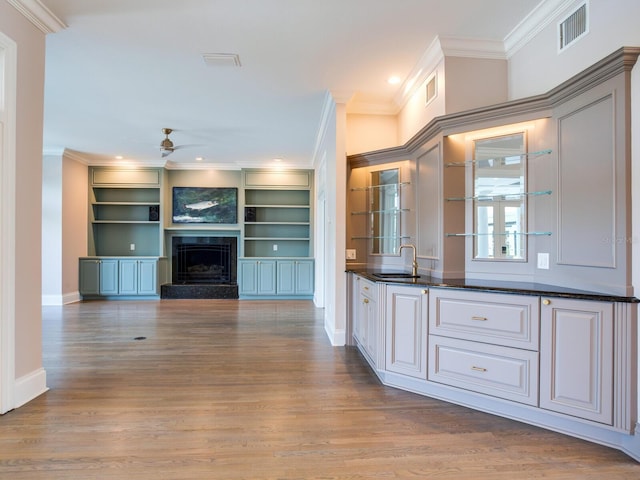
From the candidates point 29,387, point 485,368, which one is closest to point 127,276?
point 29,387

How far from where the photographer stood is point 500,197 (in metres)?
3.00

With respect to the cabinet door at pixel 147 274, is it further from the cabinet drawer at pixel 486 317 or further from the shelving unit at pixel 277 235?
the cabinet drawer at pixel 486 317

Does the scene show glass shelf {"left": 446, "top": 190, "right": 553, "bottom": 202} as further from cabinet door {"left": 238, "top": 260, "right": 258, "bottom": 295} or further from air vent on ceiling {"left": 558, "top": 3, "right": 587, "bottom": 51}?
cabinet door {"left": 238, "top": 260, "right": 258, "bottom": 295}

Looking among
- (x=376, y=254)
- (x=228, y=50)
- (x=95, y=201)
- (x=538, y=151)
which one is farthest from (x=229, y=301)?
(x=538, y=151)

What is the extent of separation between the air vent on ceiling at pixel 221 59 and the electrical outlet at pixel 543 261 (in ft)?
10.2

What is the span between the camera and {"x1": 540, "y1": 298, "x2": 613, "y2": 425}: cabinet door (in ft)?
6.75

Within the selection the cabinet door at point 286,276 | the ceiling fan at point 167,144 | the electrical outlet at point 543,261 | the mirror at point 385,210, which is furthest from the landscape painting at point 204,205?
the electrical outlet at point 543,261

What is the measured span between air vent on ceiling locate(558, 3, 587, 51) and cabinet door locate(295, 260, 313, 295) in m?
5.71

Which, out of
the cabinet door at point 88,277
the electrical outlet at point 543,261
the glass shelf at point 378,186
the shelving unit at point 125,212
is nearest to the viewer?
the electrical outlet at point 543,261

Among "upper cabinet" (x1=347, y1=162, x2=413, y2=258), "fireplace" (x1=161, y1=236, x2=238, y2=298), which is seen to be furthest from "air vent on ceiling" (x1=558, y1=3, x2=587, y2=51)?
"fireplace" (x1=161, y1=236, x2=238, y2=298)

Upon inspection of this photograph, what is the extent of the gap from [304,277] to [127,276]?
3580mm

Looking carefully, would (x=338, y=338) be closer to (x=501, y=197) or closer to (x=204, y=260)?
(x=501, y=197)

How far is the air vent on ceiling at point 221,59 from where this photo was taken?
11.2 ft

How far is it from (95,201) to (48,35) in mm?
5464
